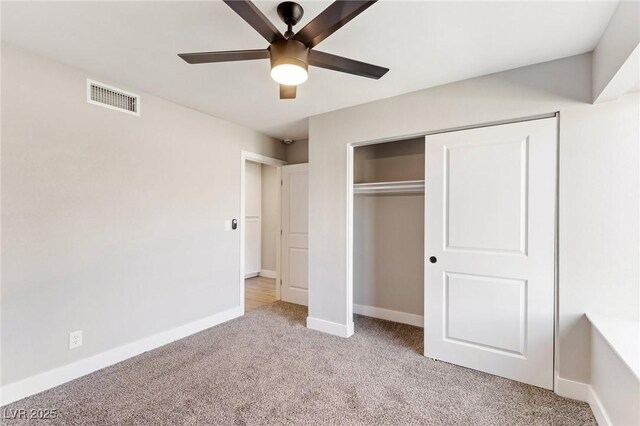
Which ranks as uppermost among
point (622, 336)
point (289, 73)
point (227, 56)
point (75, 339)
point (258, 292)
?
point (227, 56)

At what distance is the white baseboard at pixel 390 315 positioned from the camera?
11.4 ft

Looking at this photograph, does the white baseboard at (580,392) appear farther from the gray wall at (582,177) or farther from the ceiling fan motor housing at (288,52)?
the ceiling fan motor housing at (288,52)

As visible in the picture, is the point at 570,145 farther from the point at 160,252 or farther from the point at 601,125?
the point at 160,252

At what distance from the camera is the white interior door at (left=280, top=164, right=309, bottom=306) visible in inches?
169

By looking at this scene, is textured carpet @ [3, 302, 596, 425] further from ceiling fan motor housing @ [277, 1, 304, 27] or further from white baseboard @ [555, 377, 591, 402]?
ceiling fan motor housing @ [277, 1, 304, 27]

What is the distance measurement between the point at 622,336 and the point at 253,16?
2598 millimetres

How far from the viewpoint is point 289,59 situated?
4.97 ft

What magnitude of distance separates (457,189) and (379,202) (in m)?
1.24

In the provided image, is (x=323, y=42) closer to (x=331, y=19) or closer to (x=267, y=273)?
(x=331, y=19)

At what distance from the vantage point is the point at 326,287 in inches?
131

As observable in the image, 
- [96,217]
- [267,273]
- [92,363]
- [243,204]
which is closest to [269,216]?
[267,273]

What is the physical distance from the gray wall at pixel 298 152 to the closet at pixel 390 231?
967mm

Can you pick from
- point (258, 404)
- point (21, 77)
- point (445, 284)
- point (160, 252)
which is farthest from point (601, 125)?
point (21, 77)

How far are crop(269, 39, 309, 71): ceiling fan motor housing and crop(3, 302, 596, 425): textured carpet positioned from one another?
6.81 feet
